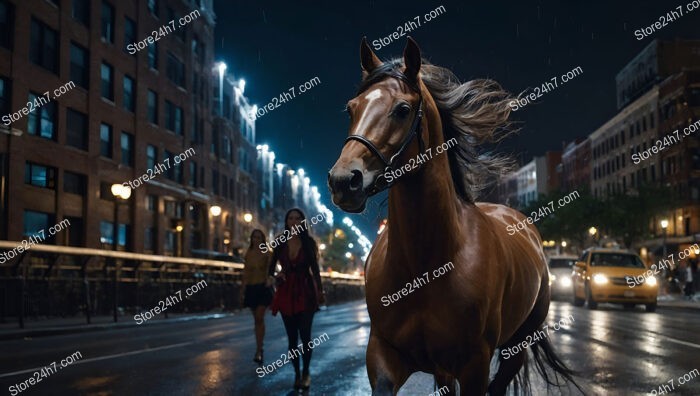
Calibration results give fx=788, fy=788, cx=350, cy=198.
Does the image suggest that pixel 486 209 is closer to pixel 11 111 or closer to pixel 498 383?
pixel 498 383

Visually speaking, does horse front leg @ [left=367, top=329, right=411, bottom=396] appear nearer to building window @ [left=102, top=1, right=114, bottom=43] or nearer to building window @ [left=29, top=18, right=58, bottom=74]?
building window @ [left=29, top=18, right=58, bottom=74]

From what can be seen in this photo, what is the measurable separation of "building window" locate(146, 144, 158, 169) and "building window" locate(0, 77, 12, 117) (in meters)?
12.8

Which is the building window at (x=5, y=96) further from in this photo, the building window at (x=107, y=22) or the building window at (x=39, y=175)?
the building window at (x=107, y=22)

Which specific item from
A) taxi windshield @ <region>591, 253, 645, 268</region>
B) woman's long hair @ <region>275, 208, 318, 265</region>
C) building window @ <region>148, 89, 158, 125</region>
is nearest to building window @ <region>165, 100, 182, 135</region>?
building window @ <region>148, 89, 158, 125</region>

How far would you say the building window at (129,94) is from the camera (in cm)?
3884

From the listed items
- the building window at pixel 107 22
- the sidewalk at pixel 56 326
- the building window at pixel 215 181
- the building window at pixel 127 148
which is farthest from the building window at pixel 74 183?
the building window at pixel 215 181

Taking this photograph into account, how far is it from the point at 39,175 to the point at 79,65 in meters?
6.07

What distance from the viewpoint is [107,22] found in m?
37.0

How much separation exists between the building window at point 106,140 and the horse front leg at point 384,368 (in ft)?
111

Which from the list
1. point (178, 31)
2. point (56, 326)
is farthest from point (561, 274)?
point (178, 31)

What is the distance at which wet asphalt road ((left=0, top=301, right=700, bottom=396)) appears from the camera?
7.96 m

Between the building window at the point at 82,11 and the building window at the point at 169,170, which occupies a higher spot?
the building window at the point at 82,11

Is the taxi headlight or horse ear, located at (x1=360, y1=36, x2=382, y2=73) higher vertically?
horse ear, located at (x1=360, y1=36, x2=382, y2=73)

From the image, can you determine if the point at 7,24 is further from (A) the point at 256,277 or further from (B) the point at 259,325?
(B) the point at 259,325
